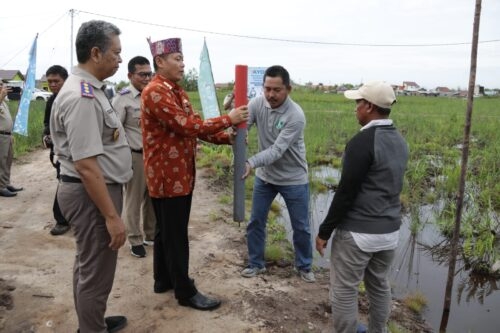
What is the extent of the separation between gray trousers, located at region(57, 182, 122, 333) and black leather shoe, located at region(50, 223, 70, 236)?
221 cm

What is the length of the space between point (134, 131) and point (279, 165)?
4.50 feet

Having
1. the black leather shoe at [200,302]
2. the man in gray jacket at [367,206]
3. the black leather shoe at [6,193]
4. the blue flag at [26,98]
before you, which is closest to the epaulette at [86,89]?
the man in gray jacket at [367,206]

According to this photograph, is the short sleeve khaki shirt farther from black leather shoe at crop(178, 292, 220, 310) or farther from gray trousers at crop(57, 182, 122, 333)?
black leather shoe at crop(178, 292, 220, 310)

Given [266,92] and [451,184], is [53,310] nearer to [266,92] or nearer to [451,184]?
[266,92]

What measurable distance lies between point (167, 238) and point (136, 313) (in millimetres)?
590

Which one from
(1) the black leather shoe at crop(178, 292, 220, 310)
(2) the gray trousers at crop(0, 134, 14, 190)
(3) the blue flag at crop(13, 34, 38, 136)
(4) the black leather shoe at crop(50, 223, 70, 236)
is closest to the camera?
(1) the black leather shoe at crop(178, 292, 220, 310)

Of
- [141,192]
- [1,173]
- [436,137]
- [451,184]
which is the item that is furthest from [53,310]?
[436,137]

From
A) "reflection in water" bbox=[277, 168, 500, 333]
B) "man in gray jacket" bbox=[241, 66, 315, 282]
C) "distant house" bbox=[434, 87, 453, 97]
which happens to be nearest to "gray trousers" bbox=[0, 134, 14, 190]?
"reflection in water" bbox=[277, 168, 500, 333]

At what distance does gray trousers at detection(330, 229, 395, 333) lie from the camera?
225 centimetres

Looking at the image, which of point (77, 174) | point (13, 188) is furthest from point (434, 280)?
point (13, 188)

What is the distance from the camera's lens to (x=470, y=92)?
2.76 m

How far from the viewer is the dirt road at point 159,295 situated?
8.79 feet

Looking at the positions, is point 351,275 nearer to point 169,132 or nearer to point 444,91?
point 169,132

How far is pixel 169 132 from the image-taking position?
2498mm
